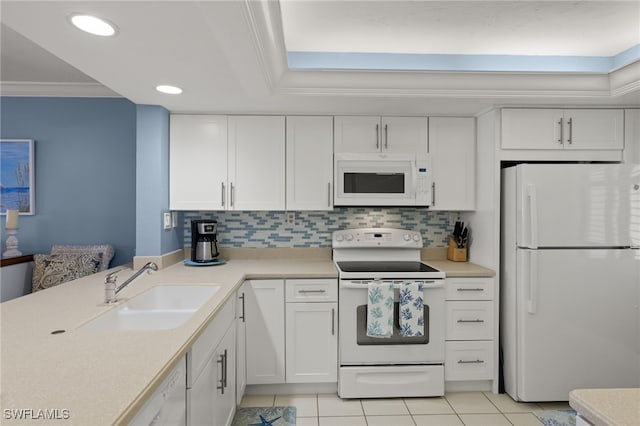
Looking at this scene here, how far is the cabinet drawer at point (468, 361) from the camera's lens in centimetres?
244

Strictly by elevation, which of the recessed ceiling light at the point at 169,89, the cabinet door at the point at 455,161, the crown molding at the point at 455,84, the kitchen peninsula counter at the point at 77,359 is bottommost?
the kitchen peninsula counter at the point at 77,359

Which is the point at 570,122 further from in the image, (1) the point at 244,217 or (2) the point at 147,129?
(2) the point at 147,129

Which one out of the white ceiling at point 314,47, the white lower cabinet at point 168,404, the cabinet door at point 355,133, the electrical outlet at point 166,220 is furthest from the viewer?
the cabinet door at point 355,133

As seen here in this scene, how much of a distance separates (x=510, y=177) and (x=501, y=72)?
70 cm

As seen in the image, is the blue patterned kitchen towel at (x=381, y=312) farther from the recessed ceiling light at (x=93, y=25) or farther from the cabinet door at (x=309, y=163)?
the recessed ceiling light at (x=93, y=25)

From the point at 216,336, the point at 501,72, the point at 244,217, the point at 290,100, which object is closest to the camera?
the point at 216,336

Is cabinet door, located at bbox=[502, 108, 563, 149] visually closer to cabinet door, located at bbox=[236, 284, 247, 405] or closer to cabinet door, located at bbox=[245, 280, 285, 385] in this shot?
cabinet door, located at bbox=[245, 280, 285, 385]

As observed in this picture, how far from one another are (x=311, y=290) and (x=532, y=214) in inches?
61.0

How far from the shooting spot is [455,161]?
2742 millimetres

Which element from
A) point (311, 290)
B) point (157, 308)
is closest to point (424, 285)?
point (311, 290)

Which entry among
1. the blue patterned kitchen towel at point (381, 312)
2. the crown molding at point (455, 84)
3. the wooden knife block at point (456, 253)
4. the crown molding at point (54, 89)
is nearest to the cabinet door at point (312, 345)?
the blue patterned kitchen towel at point (381, 312)

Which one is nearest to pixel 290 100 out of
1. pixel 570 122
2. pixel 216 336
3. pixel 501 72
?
pixel 501 72

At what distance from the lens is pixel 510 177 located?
2.39m

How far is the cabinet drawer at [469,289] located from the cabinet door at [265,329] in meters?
1.20
